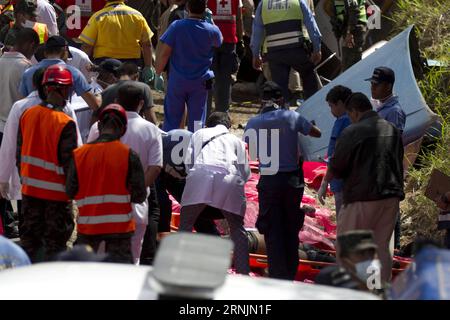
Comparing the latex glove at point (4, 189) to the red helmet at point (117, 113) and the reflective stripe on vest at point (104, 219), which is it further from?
the red helmet at point (117, 113)

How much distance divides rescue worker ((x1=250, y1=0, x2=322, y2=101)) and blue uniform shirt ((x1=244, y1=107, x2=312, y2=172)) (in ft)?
11.1

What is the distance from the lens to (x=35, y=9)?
11.0m

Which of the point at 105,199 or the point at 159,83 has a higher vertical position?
the point at 105,199

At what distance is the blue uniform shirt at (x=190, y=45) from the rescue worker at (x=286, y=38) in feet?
3.87

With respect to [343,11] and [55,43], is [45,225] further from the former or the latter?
[343,11]

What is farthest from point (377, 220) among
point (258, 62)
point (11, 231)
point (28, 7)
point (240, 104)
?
point (240, 104)

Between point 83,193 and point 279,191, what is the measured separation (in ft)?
6.25

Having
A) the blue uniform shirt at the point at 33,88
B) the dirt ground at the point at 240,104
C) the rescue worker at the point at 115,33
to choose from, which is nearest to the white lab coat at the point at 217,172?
the blue uniform shirt at the point at 33,88

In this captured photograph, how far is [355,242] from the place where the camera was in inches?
191

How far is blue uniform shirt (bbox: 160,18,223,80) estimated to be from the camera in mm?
11344

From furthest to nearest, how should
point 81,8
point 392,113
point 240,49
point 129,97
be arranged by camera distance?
point 240,49 < point 81,8 < point 392,113 < point 129,97

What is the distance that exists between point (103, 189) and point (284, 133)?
1.97 metres

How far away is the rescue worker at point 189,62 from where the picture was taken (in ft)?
37.2

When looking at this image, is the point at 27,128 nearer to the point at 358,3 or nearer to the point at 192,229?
the point at 192,229
